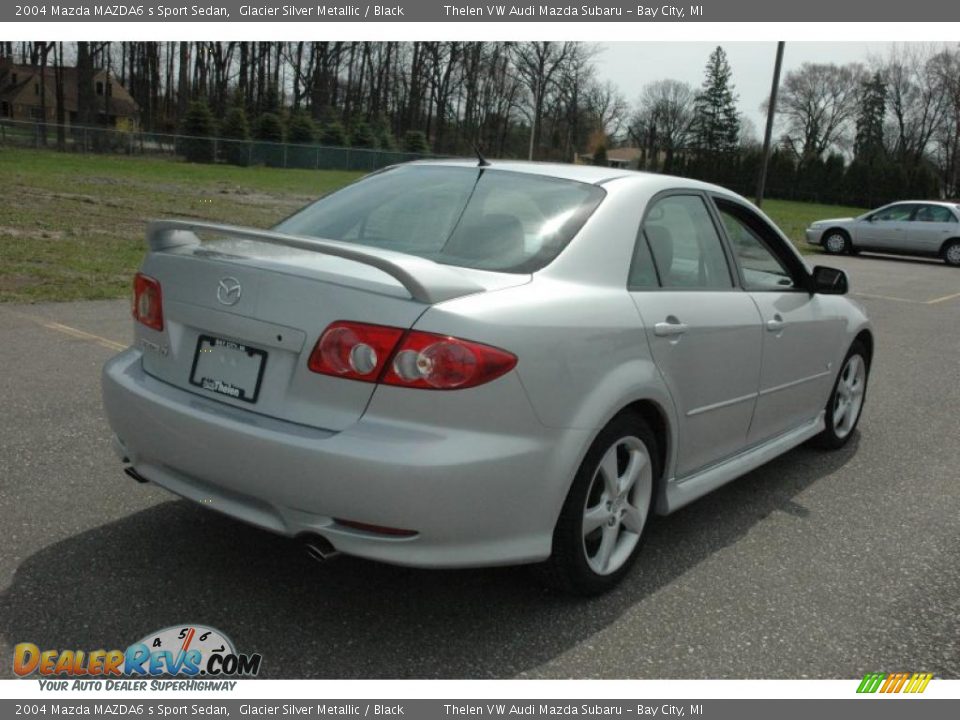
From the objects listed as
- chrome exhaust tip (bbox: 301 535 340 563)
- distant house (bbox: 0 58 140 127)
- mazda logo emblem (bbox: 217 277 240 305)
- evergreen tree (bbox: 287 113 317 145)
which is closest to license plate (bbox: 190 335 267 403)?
mazda logo emblem (bbox: 217 277 240 305)

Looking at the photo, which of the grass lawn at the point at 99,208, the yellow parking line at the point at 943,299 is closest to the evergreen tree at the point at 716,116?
the grass lawn at the point at 99,208

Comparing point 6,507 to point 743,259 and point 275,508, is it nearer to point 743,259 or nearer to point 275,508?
point 275,508

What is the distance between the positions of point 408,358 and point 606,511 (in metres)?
1.07

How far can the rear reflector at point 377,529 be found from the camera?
2.78 m

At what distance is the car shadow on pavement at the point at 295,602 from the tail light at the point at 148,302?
34.9 inches

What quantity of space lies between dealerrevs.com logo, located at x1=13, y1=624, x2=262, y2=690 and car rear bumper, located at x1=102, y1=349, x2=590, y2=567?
415 millimetres

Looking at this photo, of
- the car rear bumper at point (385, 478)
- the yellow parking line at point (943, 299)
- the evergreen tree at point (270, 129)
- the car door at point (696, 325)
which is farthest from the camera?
the evergreen tree at point (270, 129)

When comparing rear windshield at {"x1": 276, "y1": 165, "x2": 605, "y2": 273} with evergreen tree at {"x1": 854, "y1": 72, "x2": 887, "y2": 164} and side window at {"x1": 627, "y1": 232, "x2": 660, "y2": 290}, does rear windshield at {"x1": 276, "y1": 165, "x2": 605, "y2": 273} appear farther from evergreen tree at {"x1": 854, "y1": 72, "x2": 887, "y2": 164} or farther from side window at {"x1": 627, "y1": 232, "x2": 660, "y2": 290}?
evergreen tree at {"x1": 854, "y1": 72, "x2": 887, "y2": 164}

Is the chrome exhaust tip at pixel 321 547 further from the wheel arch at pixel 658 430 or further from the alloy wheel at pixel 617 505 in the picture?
the wheel arch at pixel 658 430

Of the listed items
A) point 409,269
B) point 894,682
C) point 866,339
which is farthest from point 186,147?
point 894,682

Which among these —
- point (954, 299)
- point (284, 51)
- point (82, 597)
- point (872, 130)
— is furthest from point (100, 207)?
point (872, 130)

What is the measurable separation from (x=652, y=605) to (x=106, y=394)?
7.16ft

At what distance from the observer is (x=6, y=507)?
386cm

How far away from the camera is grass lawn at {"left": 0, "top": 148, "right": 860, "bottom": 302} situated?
10.1 m
